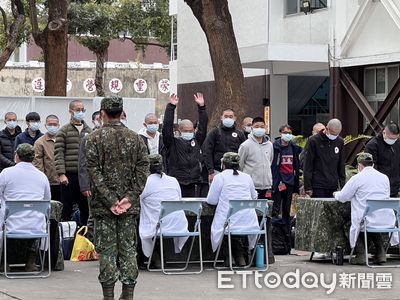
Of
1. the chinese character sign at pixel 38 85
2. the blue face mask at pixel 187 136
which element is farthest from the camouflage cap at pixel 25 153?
the chinese character sign at pixel 38 85

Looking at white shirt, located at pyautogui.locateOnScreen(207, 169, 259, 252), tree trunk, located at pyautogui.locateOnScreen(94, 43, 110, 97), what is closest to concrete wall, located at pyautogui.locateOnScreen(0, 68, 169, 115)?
tree trunk, located at pyautogui.locateOnScreen(94, 43, 110, 97)

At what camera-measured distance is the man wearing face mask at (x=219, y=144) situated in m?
16.4

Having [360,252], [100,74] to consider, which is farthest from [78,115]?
[100,74]

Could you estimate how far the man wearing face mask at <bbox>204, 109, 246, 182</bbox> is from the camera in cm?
1641

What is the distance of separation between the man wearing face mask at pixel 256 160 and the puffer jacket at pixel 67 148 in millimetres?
2366

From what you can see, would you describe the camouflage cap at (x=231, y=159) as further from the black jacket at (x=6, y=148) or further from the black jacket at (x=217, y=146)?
the black jacket at (x=6, y=148)

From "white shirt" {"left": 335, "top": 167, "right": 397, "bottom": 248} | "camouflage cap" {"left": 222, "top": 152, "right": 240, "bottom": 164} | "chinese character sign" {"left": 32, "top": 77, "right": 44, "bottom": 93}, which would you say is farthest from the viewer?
"chinese character sign" {"left": 32, "top": 77, "right": 44, "bottom": 93}

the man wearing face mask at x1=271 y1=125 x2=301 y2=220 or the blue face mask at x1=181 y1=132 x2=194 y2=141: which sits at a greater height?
the blue face mask at x1=181 y1=132 x2=194 y2=141

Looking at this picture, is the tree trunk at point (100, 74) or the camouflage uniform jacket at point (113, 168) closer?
the camouflage uniform jacket at point (113, 168)

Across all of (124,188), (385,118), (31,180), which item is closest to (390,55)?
(385,118)

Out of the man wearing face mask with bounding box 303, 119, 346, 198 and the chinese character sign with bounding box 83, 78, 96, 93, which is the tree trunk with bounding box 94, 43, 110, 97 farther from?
the man wearing face mask with bounding box 303, 119, 346, 198

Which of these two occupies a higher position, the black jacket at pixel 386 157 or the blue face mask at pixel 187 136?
the blue face mask at pixel 187 136

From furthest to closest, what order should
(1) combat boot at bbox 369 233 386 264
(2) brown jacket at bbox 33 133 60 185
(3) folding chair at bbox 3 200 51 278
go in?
(2) brown jacket at bbox 33 133 60 185 → (1) combat boot at bbox 369 233 386 264 → (3) folding chair at bbox 3 200 51 278

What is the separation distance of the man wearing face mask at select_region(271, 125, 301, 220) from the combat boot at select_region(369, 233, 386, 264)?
193 cm
